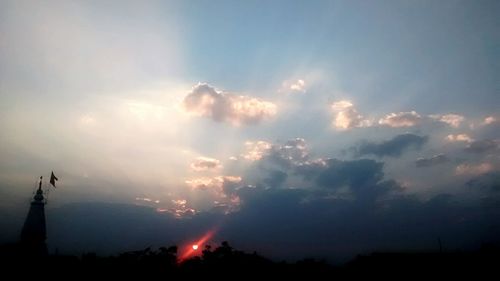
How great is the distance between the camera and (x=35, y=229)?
6406cm

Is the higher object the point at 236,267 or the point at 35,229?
the point at 35,229

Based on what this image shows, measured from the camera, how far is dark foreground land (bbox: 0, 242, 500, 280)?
38844 mm

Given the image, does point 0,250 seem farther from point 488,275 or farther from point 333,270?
point 488,275

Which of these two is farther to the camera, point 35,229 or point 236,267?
point 35,229

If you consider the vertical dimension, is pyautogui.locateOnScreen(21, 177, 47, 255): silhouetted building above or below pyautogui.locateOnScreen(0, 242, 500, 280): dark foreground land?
above

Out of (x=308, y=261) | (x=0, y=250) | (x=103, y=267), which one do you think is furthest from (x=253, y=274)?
(x=0, y=250)

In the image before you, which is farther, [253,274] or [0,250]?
[0,250]

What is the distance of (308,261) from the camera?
4459 centimetres

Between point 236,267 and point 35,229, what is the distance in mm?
40801

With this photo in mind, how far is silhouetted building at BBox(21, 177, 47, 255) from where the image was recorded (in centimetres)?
6172

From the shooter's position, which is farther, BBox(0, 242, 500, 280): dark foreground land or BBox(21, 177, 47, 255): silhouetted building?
BBox(21, 177, 47, 255): silhouetted building

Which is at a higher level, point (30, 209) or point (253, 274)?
point (30, 209)

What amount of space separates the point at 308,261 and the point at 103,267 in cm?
2186

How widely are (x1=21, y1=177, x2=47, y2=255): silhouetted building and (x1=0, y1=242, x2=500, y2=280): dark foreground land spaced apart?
1622 centimetres
